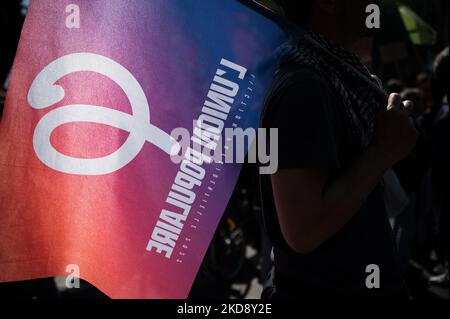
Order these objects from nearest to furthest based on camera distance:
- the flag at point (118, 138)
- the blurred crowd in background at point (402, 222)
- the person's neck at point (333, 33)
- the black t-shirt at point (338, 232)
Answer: the black t-shirt at point (338, 232), the person's neck at point (333, 33), the flag at point (118, 138), the blurred crowd in background at point (402, 222)

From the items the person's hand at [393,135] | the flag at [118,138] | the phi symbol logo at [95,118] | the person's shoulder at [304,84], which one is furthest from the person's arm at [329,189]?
the phi symbol logo at [95,118]

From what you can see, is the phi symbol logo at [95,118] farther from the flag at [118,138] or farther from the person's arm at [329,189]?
the person's arm at [329,189]

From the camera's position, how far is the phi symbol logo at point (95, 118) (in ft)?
5.80

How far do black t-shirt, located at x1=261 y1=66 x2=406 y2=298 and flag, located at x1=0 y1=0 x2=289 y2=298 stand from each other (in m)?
0.32

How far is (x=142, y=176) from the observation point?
178cm

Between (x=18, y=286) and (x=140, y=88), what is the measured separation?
2.54 meters

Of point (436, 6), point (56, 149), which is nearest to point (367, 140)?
point (56, 149)

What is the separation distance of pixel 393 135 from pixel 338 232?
29 cm

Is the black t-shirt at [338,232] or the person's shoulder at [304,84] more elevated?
the person's shoulder at [304,84]

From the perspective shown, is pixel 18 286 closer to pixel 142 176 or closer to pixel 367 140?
pixel 142 176

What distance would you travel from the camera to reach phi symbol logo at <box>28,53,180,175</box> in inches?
69.6

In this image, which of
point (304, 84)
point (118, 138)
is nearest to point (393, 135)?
point (304, 84)

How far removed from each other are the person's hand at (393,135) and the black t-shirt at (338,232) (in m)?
0.06

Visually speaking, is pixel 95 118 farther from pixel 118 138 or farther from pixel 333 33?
pixel 333 33
